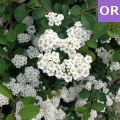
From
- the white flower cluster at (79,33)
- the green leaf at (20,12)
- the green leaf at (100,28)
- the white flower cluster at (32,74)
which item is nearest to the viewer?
the green leaf at (100,28)

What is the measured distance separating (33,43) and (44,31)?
0.39 m

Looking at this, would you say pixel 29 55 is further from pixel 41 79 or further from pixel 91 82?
pixel 91 82

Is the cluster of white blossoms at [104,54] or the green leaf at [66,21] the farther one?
the cluster of white blossoms at [104,54]

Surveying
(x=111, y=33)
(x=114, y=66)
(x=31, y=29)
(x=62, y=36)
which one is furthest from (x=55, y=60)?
(x=114, y=66)

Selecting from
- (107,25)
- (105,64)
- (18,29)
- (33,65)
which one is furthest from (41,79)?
(107,25)

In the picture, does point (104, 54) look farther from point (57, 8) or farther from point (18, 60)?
point (18, 60)

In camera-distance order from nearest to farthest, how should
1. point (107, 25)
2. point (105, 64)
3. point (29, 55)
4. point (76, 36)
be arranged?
point (107, 25), point (76, 36), point (29, 55), point (105, 64)

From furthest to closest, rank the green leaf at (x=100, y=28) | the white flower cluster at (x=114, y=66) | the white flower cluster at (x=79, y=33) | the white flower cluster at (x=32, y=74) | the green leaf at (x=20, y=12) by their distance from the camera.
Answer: the white flower cluster at (x=114, y=66), the white flower cluster at (x=32, y=74), the green leaf at (x=20, y=12), the white flower cluster at (x=79, y=33), the green leaf at (x=100, y=28)

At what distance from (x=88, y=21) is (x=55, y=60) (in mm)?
398

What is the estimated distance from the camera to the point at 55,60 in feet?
3.83

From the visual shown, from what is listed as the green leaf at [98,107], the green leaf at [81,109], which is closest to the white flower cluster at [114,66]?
the green leaf at [98,107]

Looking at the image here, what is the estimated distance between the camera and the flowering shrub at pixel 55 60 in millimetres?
1205

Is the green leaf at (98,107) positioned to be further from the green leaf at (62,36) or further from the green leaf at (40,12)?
the green leaf at (40,12)

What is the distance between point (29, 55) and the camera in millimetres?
1614
